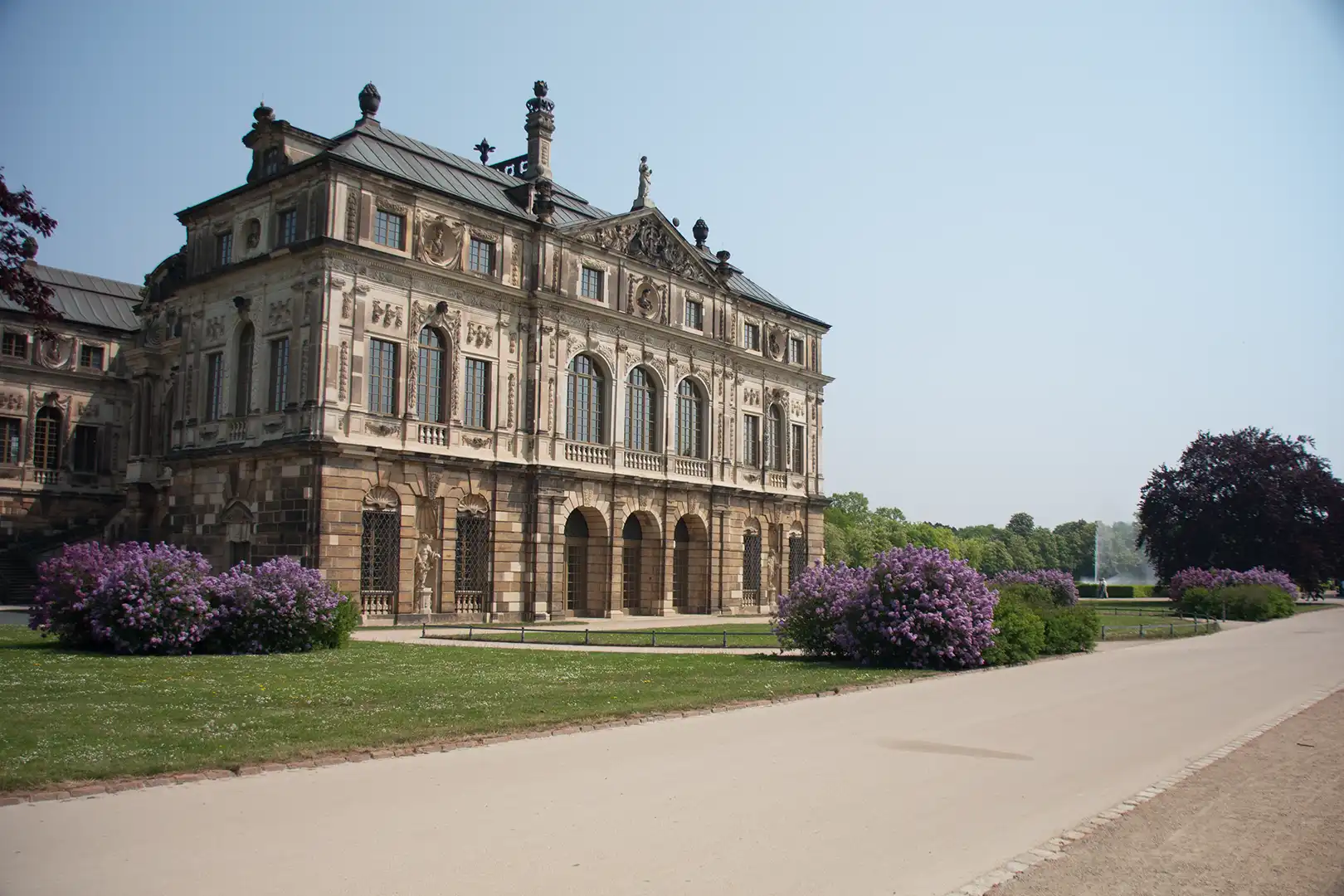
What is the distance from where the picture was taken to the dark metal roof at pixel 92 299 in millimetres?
51344

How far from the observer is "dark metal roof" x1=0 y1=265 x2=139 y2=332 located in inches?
2021

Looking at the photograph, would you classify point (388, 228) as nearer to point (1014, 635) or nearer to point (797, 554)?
point (1014, 635)

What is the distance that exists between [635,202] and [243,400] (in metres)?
17.5

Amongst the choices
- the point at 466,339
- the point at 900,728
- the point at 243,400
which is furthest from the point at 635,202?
the point at 900,728

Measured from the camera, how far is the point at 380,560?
33406 millimetres

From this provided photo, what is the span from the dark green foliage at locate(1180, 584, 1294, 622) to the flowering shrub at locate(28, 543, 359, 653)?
37093mm

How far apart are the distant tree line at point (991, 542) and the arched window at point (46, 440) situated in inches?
2239

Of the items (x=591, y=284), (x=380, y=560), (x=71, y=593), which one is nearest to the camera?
(x=71, y=593)

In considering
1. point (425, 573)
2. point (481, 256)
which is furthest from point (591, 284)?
point (425, 573)

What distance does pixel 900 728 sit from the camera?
44.2ft

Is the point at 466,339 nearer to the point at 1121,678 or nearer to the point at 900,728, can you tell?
the point at 1121,678

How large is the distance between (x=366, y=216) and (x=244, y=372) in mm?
6702

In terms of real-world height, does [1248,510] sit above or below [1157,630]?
above

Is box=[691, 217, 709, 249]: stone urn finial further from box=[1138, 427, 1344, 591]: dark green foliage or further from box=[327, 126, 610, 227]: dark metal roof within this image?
box=[1138, 427, 1344, 591]: dark green foliage
